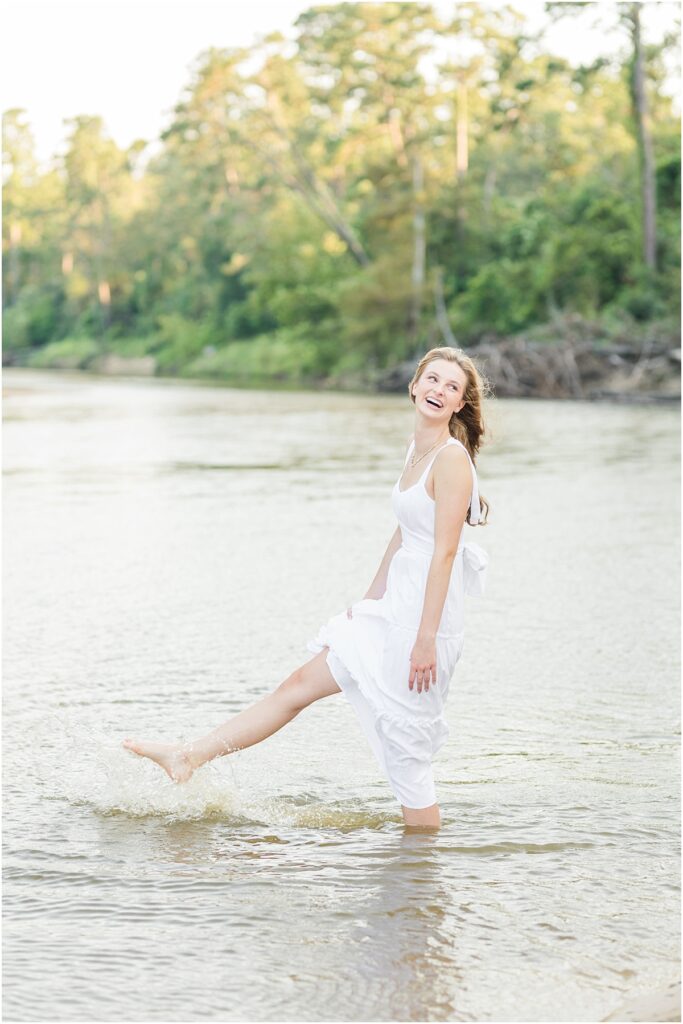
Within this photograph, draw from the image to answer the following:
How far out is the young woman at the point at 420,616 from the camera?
472cm

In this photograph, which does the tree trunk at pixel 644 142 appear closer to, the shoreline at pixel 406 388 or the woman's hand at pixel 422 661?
the shoreline at pixel 406 388

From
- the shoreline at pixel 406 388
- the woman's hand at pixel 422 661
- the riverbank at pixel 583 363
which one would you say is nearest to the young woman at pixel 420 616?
the woman's hand at pixel 422 661

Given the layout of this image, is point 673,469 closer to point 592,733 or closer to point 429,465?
point 592,733

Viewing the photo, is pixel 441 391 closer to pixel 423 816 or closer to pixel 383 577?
pixel 383 577

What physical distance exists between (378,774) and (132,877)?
1417 mm

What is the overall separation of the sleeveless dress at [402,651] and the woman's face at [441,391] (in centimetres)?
11

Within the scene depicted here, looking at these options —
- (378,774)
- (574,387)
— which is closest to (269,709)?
→ (378,774)

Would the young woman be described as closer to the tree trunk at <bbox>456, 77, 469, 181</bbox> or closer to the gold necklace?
the gold necklace

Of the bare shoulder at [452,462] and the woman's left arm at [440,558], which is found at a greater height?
the bare shoulder at [452,462]

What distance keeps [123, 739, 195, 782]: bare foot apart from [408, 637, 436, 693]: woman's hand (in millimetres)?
911

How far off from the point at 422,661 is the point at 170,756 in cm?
102

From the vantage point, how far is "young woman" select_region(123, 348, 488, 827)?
15.5 feet

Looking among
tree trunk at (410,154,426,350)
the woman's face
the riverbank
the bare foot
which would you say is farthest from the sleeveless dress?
tree trunk at (410,154,426,350)

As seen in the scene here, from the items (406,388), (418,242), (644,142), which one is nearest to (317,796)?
(644,142)
